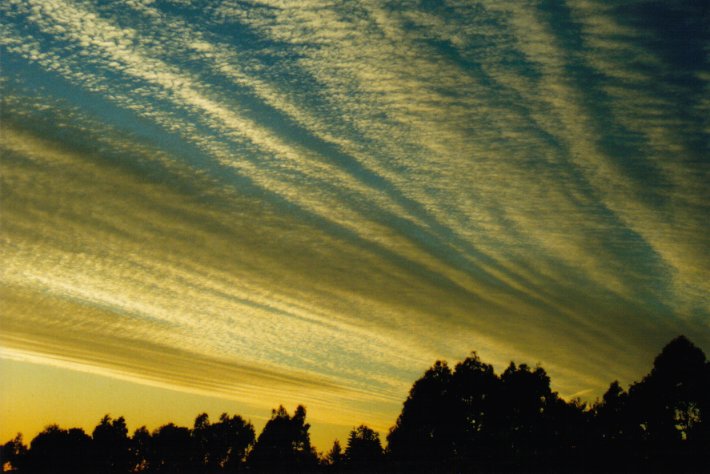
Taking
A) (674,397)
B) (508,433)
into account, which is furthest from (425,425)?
(674,397)

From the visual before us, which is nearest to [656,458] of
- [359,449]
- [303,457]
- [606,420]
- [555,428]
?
[606,420]

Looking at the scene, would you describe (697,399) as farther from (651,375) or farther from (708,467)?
(708,467)

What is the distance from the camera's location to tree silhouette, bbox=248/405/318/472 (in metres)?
122

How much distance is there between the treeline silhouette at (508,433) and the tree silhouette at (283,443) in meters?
0.21

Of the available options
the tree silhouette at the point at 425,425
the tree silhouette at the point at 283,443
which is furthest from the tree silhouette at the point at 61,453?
the tree silhouette at the point at 425,425

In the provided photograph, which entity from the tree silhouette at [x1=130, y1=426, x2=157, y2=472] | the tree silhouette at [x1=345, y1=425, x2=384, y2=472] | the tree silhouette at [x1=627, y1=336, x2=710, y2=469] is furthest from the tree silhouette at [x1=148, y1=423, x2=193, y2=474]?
the tree silhouette at [x1=627, y1=336, x2=710, y2=469]

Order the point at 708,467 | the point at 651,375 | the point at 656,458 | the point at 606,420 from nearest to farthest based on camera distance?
the point at 708,467
the point at 656,458
the point at 651,375
the point at 606,420

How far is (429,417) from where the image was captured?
297ft

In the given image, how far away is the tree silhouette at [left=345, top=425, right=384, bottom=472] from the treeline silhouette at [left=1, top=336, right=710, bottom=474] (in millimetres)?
198

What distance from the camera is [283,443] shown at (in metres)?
124

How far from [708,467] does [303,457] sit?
87644 millimetres

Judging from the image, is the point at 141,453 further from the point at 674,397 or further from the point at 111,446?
the point at 674,397

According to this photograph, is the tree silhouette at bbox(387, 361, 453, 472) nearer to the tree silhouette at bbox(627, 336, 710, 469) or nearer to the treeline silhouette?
the treeline silhouette

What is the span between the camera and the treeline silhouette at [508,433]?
63.0m
